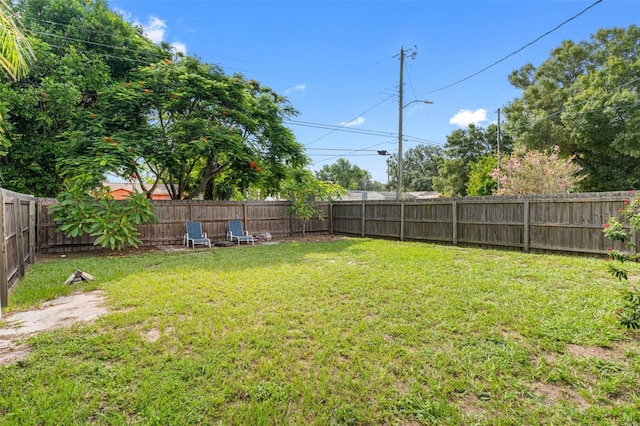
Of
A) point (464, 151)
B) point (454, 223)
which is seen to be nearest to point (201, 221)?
point (454, 223)

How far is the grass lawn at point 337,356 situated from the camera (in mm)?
1978

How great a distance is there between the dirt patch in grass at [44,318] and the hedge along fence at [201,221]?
529 cm

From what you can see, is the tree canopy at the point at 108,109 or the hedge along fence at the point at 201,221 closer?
the tree canopy at the point at 108,109

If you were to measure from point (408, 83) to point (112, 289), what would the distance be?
1300 centimetres

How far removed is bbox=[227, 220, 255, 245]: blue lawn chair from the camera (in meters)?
10.5

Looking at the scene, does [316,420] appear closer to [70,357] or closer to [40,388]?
[40,388]

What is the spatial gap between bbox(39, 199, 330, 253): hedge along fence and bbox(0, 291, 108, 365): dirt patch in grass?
5.29 metres

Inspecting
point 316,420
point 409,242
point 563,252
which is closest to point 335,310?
point 316,420

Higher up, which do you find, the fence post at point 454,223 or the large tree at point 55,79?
the large tree at point 55,79

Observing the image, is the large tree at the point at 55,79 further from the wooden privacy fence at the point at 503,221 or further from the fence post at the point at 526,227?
the fence post at the point at 526,227

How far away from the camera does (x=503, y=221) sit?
8.18 metres

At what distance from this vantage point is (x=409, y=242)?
33.1 ft

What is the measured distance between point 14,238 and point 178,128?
508cm

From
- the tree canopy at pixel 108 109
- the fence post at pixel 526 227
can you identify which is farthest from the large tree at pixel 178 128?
the fence post at pixel 526 227
